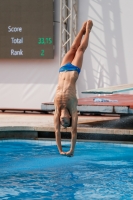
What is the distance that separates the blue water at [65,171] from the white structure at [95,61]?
4.28 m

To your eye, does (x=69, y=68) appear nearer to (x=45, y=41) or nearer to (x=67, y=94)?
(x=67, y=94)

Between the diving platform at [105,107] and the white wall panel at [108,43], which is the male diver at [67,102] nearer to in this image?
the diving platform at [105,107]

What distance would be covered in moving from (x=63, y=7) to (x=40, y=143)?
5.10 m

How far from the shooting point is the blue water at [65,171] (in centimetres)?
702

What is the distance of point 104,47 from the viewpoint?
1445 centimetres

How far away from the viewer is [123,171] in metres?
8.41

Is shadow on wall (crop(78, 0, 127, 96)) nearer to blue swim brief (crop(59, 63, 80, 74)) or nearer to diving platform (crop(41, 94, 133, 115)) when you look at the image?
diving platform (crop(41, 94, 133, 115))

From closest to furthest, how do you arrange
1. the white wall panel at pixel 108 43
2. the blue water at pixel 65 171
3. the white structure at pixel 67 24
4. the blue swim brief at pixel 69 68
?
the blue water at pixel 65 171 → the blue swim brief at pixel 69 68 → the white structure at pixel 67 24 → the white wall panel at pixel 108 43

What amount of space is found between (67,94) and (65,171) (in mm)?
1647

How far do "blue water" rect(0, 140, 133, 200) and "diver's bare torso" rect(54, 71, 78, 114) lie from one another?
1136mm

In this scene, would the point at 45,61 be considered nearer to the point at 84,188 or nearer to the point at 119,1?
the point at 119,1

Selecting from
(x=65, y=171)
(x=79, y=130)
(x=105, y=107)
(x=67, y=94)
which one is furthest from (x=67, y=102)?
(x=105, y=107)

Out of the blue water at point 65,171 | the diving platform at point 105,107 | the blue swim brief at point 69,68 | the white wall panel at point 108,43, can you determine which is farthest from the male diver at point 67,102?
the white wall panel at point 108,43

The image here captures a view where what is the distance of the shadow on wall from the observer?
14.3m
